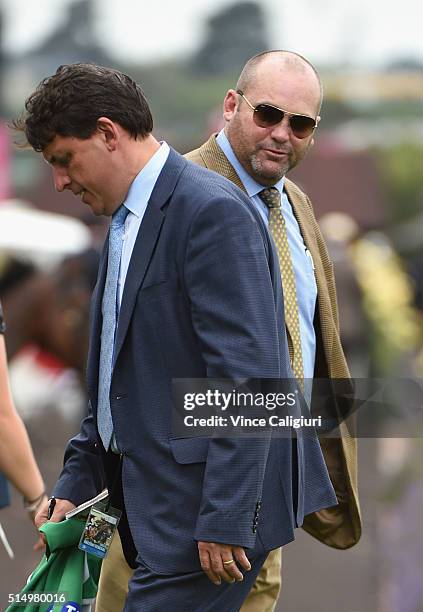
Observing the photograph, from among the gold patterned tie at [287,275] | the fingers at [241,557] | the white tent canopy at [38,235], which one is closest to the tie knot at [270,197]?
the gold patterned tie at [287,275]

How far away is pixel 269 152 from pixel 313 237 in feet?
1.04

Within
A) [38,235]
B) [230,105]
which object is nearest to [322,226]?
[38,235]

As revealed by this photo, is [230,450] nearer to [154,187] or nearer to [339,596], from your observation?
[154,187]

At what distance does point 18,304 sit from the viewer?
10.3m

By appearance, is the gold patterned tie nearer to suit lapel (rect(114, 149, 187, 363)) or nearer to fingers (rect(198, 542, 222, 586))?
suit lapel (rect(114, 149, 187, 363))

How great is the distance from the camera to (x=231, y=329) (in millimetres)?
2721

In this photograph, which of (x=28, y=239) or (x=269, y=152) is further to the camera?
(x=28, y=239)

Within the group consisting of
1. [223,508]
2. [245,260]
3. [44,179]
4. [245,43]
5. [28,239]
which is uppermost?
[245,43]

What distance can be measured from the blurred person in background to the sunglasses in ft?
3.19

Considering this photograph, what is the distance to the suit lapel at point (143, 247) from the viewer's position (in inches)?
111

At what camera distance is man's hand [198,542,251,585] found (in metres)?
2.71

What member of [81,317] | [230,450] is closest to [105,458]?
[230,450]

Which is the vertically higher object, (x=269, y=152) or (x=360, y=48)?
(x=360, y=48)

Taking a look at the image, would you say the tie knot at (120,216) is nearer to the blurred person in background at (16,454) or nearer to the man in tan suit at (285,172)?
the man in tan suit at (285,172)
